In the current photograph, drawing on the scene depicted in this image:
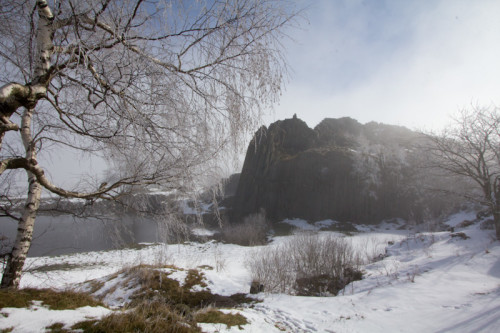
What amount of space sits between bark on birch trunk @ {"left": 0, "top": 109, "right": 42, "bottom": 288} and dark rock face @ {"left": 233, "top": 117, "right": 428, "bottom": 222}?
28809 mm

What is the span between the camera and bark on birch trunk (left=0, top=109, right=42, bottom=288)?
274 cm

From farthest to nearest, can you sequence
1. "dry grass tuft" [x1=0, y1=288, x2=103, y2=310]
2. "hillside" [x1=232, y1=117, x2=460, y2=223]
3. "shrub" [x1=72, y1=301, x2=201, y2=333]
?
"hillside" [x1=232, y1=117, x2=460, y2=223] < "dry grass tuft" [x1=0, y1=288, x2=103, y2=310] < "shrub" [x1=72, y1=301, x2=201, y2=333]

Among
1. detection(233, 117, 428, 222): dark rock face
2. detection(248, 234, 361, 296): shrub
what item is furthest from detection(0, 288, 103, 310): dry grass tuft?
detection(233, 117, 428, 222): dark rock face

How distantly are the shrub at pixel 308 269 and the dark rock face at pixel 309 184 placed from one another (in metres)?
19.8

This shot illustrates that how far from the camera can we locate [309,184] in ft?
127

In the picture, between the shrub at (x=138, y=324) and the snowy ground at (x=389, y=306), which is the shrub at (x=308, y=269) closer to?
the snowy ground at (x=389, y=306)

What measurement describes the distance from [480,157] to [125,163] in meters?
16.5

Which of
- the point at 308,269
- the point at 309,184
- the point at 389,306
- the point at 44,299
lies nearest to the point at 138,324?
the point at 44,299

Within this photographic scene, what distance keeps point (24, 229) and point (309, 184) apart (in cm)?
3798

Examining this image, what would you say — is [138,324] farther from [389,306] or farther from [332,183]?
[332,183]

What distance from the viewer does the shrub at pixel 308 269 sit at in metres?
9.30

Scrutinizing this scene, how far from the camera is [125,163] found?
3.16 metres

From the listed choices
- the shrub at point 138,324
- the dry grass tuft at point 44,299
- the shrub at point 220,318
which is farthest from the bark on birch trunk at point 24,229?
the shrub at point 220,318

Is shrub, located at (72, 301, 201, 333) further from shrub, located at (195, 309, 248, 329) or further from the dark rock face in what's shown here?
the dark rock face
